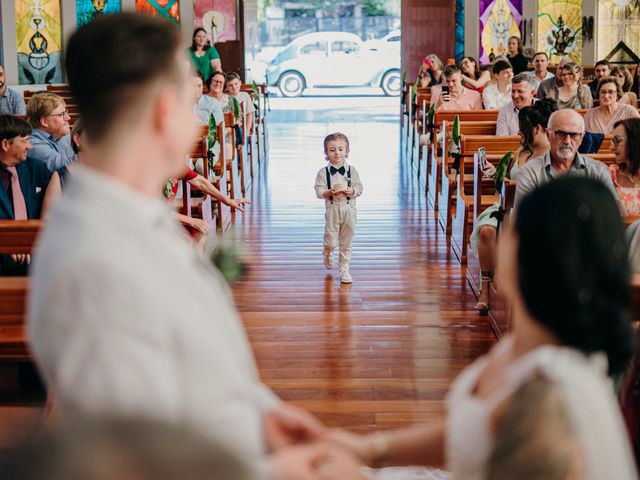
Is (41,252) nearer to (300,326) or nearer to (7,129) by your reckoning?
(7,129)

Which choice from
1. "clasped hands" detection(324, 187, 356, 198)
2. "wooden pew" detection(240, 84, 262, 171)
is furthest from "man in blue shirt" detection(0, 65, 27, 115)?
"clasped hands" detection(324, 187, 356, 198)

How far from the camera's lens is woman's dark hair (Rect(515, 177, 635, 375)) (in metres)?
1.44

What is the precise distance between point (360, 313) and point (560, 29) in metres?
12.2

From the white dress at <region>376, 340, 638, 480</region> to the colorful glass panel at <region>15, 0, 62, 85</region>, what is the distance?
15033 mm

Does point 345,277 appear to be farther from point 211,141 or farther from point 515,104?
point 515,104

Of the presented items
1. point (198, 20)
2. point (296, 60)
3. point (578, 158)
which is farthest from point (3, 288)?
point (296, 60)

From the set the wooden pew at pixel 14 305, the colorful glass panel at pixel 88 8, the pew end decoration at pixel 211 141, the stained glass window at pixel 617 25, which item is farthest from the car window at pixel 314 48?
the wooden pew at pixel 14 305

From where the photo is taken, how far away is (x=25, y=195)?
4910 mm

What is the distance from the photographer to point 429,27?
59.3 ft

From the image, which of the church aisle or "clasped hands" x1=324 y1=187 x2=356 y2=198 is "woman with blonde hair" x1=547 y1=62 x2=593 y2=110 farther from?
"clasped hands" x1=324 y1=187 x2=356 y2=198

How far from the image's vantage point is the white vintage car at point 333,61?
85.8ft

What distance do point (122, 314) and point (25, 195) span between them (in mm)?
3894

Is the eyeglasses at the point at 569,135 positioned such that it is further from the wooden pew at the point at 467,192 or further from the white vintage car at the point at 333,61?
the white vintage car at the point at 333,61

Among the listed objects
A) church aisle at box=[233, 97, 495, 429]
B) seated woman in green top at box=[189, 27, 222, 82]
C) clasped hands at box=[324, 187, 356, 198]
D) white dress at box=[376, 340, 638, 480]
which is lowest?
church aisle at box=[233, 97, 495, 429]
